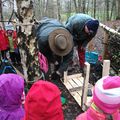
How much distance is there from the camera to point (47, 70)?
20.0 feet

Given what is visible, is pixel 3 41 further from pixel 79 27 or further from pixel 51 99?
pixel 51 99

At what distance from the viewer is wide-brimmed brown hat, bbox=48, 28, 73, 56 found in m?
5.04

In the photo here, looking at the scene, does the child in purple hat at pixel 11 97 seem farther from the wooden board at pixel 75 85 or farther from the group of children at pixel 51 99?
the wooden board at pixel 75 85

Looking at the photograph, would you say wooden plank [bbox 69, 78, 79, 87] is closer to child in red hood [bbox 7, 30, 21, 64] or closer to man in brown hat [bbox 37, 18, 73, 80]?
man in brown hat [bbox 37, 18, 73, 80]

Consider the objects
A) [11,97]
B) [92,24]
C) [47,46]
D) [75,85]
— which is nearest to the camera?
[11,97]

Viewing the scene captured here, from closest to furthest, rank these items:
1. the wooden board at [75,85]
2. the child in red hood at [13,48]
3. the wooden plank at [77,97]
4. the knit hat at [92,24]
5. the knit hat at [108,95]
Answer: the knit hat at [108,95] < the wooden plank at [77,97] < the wooden board at [75,85] < the knit hat at [92,24] < the child in red hood at [13,48]

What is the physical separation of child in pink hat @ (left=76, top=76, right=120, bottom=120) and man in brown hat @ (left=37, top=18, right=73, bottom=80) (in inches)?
101

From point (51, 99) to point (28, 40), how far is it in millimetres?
1943

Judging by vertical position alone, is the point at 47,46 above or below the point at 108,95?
below

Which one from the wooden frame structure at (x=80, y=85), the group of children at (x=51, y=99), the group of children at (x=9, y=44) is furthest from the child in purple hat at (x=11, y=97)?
the group of children at (x=9, y=44)

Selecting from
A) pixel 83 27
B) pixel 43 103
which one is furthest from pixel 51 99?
pixel 83 27

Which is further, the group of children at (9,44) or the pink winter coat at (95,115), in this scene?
the group of children at (9,44)

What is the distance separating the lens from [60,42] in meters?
5.03

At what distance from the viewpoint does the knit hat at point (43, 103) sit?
231 cm
